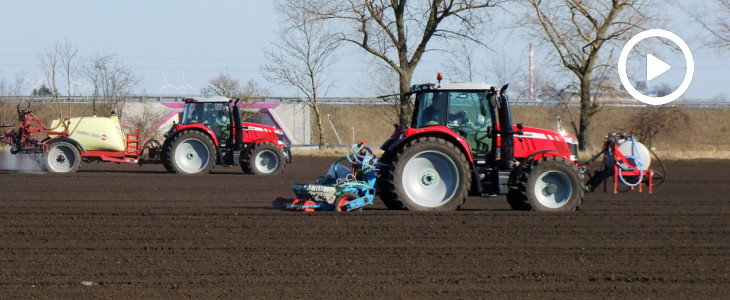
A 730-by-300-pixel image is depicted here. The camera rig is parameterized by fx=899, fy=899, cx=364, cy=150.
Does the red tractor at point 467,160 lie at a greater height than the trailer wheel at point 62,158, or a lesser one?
greater

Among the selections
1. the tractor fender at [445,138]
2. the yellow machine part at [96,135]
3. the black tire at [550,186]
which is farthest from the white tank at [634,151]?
the yellow machine part at [96,135]

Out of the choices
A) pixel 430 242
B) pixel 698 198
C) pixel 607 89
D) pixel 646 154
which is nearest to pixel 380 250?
pixel 430 242

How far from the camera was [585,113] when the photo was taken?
31.3 metres

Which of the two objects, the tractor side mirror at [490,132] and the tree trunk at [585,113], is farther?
the tree trunk at [585,113]

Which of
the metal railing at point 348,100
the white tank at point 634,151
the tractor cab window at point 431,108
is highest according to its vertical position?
the metal railing at point 348,100

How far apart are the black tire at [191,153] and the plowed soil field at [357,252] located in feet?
23.6

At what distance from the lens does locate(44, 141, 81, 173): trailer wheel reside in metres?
21.4

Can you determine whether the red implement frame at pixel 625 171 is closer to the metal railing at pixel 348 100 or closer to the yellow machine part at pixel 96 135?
the yellow machine part at pixel 96 135

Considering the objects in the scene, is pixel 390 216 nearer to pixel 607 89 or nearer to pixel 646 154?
pixel 646 154

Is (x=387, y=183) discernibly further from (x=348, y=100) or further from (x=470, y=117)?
(x=348, y=100)

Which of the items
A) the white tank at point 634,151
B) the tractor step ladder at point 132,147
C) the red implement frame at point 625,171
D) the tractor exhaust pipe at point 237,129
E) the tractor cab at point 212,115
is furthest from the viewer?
the tractor step ladder at point 132,147

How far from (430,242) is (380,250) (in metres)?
0.71

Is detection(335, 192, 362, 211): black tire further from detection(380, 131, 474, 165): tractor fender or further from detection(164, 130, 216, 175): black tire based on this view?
detection(164, 130, 216, 175): black tire

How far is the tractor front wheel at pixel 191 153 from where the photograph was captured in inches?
829
